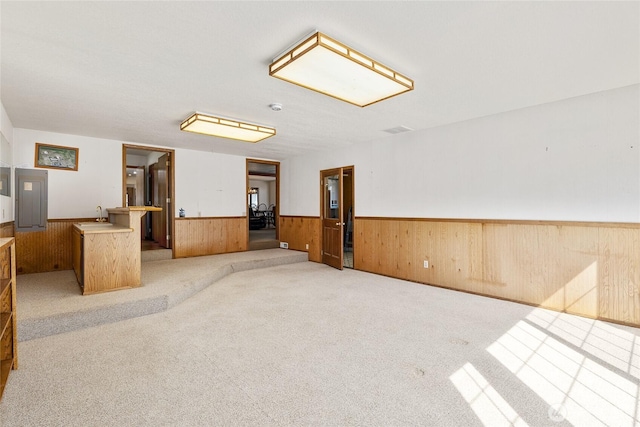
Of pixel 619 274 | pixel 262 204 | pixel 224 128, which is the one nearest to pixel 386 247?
pixel 619 274

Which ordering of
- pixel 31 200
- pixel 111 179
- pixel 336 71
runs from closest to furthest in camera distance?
pixel 336 71
pixel 31 200
pixel 111 179

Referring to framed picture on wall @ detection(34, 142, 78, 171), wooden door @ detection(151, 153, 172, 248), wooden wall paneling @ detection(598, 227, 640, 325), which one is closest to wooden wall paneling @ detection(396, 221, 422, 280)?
wooden wall paneling @ detection(598, 227, 640, 325)

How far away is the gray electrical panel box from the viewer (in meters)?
4.66

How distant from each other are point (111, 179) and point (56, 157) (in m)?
0.83

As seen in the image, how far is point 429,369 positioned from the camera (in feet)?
7.58

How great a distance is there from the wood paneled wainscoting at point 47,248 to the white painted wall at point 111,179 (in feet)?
0.66

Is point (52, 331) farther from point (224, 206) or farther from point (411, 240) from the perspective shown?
point (411, 240)

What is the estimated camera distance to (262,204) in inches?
575

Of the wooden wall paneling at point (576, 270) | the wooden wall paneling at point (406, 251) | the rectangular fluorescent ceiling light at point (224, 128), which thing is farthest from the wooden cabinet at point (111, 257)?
the wooden wall paneling at point (576, 270)

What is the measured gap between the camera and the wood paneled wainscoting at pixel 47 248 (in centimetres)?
473

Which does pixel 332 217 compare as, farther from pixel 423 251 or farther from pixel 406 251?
pixel 423 251

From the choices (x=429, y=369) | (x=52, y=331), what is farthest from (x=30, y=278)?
(x=429, y=369)

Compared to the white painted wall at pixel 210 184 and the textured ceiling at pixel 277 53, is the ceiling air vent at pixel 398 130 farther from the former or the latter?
the white painted wall at pixel 210 184

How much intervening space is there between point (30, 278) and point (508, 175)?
6.97 meters
